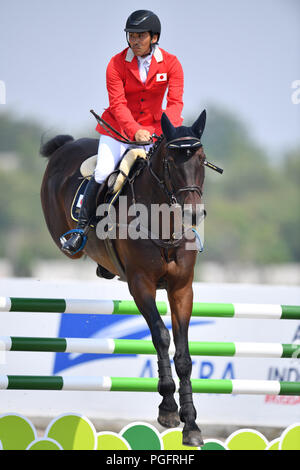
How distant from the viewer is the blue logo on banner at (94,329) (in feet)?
24.6

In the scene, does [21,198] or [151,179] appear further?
[21,198]

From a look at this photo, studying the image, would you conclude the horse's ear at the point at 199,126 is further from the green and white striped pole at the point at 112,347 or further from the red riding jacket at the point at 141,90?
the green and white striped pole at the point at 112,347

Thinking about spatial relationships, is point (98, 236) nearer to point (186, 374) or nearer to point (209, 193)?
point (186, 374)

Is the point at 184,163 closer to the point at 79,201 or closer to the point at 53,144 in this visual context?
the point at 79,201

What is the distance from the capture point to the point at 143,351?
537 cm

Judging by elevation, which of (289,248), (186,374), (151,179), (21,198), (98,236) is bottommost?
(289,248)

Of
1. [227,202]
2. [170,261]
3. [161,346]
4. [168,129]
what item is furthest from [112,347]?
[227,202]

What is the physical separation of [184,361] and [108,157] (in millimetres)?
1643

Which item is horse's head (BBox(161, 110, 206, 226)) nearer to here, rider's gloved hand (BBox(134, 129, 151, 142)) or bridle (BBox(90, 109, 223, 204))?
bridle (BBox(90, 109, 223, 204))

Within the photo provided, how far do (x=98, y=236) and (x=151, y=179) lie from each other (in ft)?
2.52

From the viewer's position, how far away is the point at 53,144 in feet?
23.1

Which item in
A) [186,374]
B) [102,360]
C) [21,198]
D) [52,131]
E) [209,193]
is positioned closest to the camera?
[186,374]

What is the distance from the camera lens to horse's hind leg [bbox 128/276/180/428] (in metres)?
4.78
